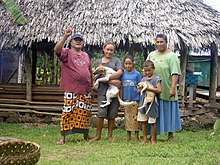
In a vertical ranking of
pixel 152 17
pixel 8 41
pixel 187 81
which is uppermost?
pixel 152 17

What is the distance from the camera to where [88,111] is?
6.50 meters

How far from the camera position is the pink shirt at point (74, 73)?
624cm

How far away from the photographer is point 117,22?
876cm

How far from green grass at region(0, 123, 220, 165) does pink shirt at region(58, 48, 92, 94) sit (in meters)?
0.90

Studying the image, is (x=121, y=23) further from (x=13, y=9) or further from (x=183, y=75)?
(x=13, y=9)

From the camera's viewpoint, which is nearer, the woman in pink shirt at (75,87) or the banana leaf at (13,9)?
the woman in pink shirt at (75,87)

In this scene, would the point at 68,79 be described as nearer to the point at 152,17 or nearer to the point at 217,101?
Result: the point at 152,17

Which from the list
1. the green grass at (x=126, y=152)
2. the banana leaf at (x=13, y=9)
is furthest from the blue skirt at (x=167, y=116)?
the banana leaf at (x=13, y=9)

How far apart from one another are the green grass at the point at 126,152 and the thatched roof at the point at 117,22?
7.94ft

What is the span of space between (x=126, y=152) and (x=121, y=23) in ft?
12.8

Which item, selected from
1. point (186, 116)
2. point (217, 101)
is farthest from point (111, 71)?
point (217, 101)

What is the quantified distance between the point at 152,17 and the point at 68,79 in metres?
3.33

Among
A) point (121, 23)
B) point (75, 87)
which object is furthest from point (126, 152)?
point (121, 23)

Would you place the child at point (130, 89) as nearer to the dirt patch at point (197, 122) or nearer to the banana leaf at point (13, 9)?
the banana leaf at point (13, 9)
